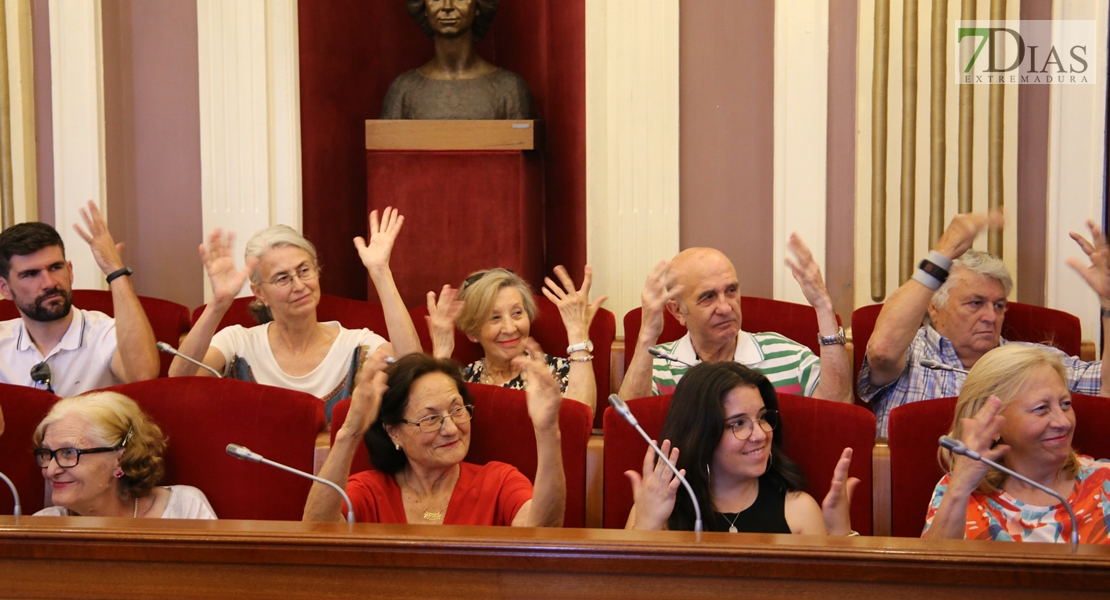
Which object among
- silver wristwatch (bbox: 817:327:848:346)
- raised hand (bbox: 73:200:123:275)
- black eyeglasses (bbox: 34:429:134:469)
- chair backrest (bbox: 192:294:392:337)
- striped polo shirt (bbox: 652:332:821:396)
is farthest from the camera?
chair backrest (bbox: 192:294:392:337)

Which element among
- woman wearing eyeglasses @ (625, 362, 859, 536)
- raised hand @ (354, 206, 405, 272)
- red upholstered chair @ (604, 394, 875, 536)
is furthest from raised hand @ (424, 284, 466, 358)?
woman wearing eyeglasses @ (625, 362, 859, 536)

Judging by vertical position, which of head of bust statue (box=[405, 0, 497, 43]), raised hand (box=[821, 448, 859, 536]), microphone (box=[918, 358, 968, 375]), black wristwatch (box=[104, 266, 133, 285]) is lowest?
raised hand (box=[821, 448, 859, 536])

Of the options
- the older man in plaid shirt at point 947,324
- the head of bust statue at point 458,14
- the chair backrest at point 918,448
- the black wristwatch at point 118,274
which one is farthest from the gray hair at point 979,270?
the black wristwatch at point 118,274

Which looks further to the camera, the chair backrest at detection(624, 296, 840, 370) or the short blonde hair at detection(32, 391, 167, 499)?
the chair backrest at detection(624, 296, 840, 370)

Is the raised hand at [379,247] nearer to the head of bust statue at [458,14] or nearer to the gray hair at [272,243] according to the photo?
the gray hair at [272,243]

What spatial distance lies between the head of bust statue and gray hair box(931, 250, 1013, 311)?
1720 mm

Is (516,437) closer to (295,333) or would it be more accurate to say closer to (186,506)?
(186,506)

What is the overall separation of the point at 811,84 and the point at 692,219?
1.75 feet

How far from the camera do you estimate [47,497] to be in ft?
7.21

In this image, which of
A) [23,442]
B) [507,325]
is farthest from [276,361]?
[23,442]

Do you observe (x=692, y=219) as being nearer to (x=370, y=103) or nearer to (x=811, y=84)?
(x=811, y=84)

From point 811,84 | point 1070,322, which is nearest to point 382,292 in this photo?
point 811,84

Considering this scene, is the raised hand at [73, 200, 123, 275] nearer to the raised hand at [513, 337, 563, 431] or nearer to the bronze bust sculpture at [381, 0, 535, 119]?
the bronze bust sculpture at [381, 0, 535, 119]

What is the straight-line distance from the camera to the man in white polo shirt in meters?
2.75
